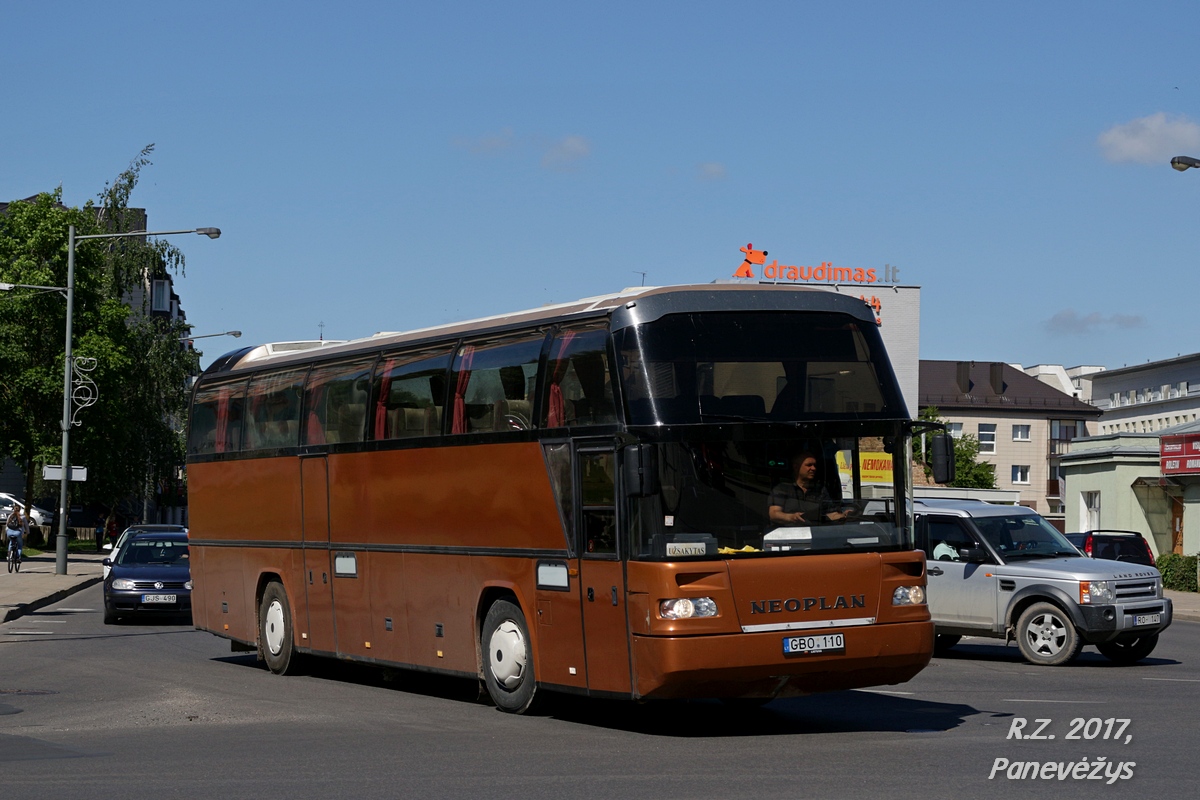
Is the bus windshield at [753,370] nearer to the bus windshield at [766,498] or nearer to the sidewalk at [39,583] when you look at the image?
the bus windshield at [766,498]

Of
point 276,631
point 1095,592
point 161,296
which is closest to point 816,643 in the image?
point 1095,592

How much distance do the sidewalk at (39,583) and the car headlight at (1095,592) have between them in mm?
17850

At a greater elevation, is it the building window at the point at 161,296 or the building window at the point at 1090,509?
the building window at the point at 161,296

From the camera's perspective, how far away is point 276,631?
60.6 feet

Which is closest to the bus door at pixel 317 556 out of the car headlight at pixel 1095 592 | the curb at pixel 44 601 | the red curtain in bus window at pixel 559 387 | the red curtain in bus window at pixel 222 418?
the red curtain in bus window at pixel 222 418

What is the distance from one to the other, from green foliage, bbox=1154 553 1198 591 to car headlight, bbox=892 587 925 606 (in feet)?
99.1

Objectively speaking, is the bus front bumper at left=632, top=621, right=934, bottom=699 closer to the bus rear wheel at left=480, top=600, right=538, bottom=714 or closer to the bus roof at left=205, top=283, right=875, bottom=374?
the bus rear wheel at left=480, top=600, right=538, bottom=714

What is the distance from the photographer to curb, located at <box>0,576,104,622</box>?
28281 mm

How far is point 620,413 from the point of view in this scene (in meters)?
11.9

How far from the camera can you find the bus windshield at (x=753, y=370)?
38.9 ft

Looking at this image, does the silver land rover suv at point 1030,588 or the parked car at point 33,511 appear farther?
the parked car at point 33,511

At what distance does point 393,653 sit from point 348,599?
1163 mm

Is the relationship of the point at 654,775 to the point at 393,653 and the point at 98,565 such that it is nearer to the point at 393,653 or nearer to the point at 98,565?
the point at 393,653

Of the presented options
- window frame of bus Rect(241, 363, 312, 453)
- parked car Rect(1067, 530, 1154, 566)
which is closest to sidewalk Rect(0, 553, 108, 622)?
window frame of bus Rect(241, 363, 312, 453)
